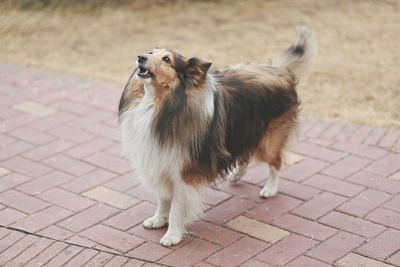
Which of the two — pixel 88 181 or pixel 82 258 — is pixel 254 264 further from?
pixel 88 181

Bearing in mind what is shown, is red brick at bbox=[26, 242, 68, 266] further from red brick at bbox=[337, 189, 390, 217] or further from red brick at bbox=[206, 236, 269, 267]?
red brick at bbox=[337, 189, 390, 217]

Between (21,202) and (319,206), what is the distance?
221 cm

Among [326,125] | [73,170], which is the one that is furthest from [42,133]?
[326,125]

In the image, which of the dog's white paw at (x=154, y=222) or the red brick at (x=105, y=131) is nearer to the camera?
the dog's white paw at (x=154, y=222)

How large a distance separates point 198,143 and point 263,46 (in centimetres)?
419

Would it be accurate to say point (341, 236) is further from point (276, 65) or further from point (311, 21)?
point (311, 21)

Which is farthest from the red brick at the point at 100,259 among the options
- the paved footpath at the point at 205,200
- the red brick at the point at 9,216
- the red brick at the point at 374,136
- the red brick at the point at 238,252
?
the red brick at the point at 374,136

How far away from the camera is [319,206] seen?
4.93 meters

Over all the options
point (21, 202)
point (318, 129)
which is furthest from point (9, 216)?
point (318, 129)

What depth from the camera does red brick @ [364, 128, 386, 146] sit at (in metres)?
5.86

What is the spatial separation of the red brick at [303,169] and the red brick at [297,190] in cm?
9

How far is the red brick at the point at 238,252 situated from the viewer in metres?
4.24

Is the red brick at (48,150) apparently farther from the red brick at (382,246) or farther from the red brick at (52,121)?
the red brick at (382,246)

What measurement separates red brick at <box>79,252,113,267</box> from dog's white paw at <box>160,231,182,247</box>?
36cm
